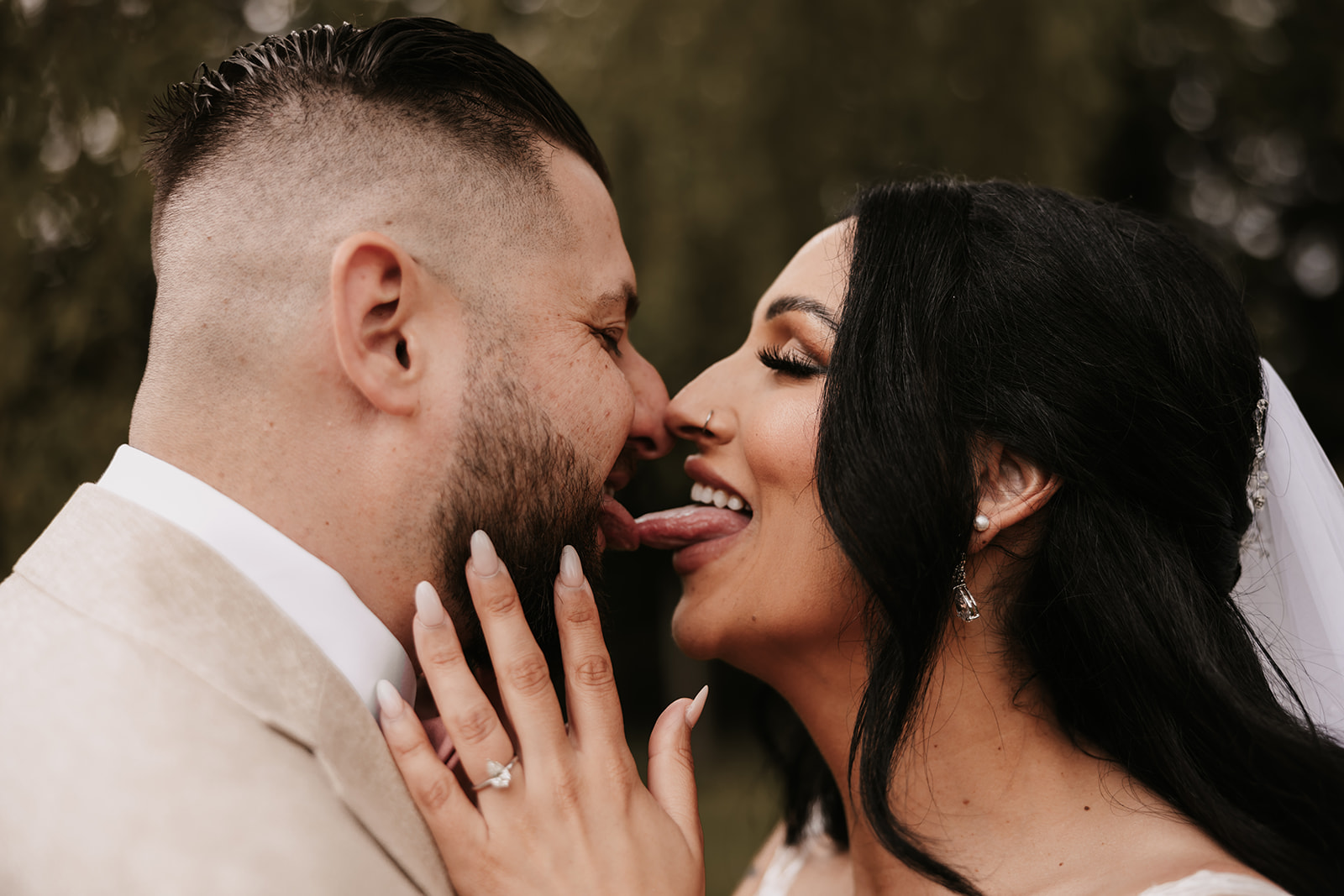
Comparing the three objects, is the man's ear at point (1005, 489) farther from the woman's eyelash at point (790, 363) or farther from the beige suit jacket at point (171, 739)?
the beige suit jacket at point (171, 739)

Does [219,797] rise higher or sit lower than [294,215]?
lower

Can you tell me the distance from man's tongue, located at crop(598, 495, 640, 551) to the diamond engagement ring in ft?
2.71

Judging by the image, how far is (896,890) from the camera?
105 inches

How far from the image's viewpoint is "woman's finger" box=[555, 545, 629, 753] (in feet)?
6.84

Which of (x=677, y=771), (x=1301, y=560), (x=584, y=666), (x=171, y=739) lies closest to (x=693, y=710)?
(x=677, y=771)

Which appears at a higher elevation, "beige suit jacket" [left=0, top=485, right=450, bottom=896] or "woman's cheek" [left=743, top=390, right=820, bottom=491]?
"woman's cheek" [left=743, top=390, right=820, bottom=491]

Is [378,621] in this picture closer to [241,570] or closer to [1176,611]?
[241,570]

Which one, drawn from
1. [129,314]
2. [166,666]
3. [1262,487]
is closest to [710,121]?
[129,314]

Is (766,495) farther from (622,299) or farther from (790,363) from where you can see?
(622,299)

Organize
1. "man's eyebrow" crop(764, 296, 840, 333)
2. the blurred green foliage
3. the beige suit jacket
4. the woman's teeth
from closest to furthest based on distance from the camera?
the beige suit jacket
"man's eyebrow" crop(764, 296, 840, 333)
the woman's teeth
the blurred green foliage

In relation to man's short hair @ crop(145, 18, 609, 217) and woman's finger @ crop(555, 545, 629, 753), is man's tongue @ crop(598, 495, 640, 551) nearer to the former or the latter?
woman's finger @ crop(555, 545, 629, 753)

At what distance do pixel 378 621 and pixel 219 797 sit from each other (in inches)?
19.5

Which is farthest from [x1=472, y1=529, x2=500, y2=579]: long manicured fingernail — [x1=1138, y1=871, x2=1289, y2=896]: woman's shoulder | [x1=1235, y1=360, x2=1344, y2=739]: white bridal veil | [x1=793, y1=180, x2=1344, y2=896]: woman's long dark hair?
[x1=1235, y1=360, x2=1344, y2=739]: white bridal veil

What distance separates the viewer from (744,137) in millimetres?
6723
